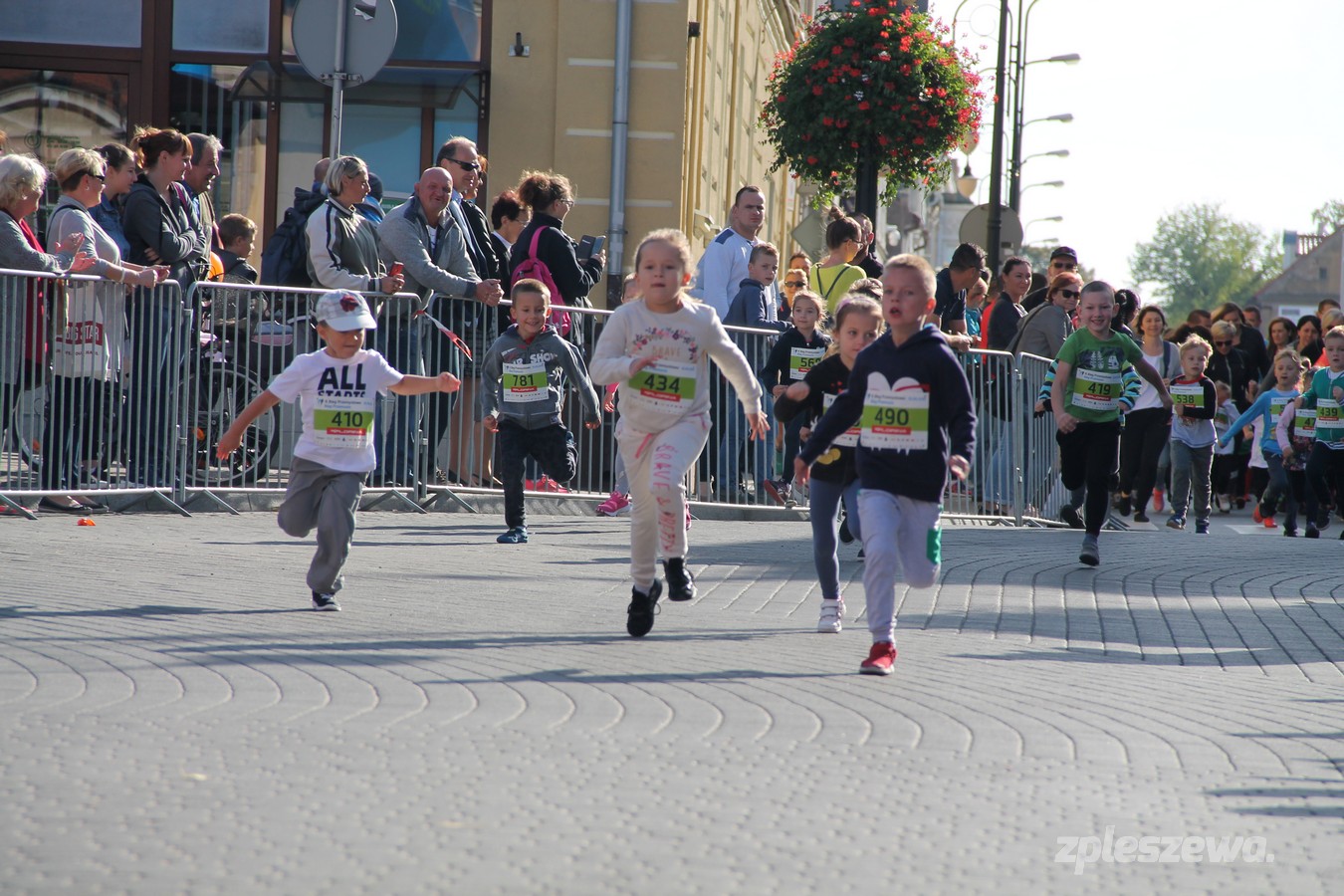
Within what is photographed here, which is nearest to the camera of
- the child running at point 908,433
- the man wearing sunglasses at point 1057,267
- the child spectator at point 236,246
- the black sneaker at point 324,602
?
the child running at point 908,433

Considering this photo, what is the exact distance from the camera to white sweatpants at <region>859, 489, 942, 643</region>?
273 inches

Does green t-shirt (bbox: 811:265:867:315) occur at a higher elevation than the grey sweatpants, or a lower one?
higher

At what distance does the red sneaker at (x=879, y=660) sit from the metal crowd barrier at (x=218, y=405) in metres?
5.57

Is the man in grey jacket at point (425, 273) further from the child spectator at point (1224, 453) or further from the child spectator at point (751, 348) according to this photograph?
the child spectator at point (1224, 453)

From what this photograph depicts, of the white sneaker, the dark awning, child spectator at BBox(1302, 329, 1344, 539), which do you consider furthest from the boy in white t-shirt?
the dark awning

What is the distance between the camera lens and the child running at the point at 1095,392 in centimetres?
1181

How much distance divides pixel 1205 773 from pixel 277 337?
809 centimetres

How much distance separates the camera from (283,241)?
12.4 metres

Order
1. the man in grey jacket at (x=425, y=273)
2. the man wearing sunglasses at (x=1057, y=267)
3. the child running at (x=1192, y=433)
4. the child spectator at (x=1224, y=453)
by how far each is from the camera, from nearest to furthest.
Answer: the man in grey jacket at (x=425, y=273) < the man wearing sunglasses at (x=1057, y=267) < the child running at (x=1192, y=433) < the child spectator at (x=1224, y=453)

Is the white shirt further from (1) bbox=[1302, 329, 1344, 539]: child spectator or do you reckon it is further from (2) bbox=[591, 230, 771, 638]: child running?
(1) bbox=[1302, 329, 1344, 539]: child spectator

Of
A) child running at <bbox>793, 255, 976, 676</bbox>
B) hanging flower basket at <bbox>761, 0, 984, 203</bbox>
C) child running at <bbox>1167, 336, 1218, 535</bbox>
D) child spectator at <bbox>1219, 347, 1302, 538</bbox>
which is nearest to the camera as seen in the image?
child running at <bbox>793, 255, 976, 676</bbox>

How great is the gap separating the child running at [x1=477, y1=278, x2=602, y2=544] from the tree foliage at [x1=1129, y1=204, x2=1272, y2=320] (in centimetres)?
14359

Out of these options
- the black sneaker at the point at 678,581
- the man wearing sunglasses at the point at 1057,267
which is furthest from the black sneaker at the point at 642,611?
the man wearing sunglasses at the point at 1057,267

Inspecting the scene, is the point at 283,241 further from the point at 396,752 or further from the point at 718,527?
the point at 396,752
